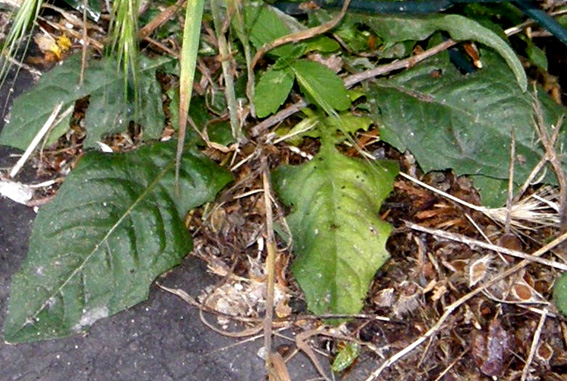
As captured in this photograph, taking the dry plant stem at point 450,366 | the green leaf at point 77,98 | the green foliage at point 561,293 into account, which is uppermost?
the green leaf at point 77,98

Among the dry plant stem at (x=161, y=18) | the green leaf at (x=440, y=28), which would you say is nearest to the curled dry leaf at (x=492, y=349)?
the green leaf at (x=440, y=28)

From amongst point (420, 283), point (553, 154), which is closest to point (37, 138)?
point (420, 283)

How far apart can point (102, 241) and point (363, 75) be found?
69cm

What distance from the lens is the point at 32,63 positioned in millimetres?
2137

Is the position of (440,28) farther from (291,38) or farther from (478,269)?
(478,269)

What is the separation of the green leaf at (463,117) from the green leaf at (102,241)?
16.4 inches

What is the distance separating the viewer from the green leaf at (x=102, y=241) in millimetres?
1791

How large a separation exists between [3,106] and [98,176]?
36cm

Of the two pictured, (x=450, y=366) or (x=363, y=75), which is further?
(x=363, y=75)

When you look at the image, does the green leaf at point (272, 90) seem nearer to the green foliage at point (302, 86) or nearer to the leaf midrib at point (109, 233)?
the green foliage at point (302, 86)

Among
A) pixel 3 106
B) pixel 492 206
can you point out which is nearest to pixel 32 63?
pixel 3 106

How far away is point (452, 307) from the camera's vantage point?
191cm

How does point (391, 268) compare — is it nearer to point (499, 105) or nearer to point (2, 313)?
point (499, 105)

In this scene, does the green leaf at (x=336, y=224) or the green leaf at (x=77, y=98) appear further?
the green leaf at (x=77, y=98)
